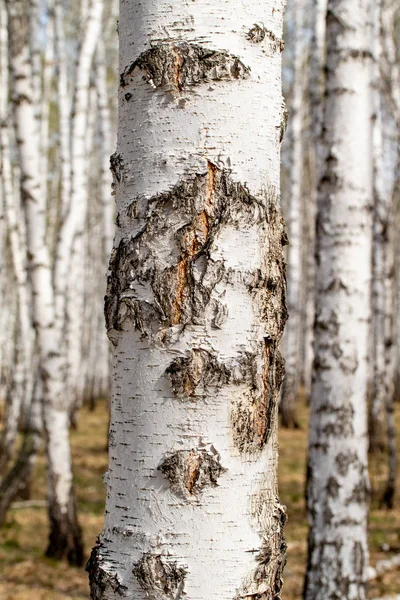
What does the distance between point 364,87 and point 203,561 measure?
3067 mm

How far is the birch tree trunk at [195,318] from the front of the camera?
3.69 feet

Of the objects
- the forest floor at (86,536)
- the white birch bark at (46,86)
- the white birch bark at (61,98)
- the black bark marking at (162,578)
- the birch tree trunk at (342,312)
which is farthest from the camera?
the white birch bark at (46,86)

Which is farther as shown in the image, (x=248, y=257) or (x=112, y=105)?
(x=112, y=105)

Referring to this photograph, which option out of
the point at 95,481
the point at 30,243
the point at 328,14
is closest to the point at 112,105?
the point at 95,481

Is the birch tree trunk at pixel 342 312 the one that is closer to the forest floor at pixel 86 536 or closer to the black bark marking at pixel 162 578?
the forest floor at pixel 86 536

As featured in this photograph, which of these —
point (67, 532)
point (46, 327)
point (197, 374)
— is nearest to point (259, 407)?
point (197, 374)

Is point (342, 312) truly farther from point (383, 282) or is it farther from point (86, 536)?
point (383, 282)

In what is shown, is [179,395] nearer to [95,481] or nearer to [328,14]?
[328,14]

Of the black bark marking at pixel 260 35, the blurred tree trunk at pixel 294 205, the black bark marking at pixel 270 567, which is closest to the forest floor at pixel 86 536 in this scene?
the blurred tree trunk at pixel 294 205

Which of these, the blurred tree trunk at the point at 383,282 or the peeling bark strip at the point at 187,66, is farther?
the blurred tree trunk at the point at 383,282

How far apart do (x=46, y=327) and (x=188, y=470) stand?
4.63 m

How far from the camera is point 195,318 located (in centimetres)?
114

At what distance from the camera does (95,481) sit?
8.98 m

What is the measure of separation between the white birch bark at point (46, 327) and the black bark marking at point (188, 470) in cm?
460
